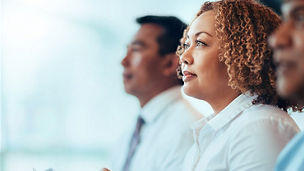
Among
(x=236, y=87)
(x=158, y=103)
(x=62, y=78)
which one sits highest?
(x=236, y=87)

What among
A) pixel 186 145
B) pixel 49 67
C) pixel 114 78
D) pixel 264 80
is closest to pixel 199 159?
pixel 264 80

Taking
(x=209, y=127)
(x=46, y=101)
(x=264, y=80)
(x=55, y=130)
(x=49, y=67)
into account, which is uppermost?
(x=264, y=80)

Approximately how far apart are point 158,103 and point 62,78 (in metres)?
1.41

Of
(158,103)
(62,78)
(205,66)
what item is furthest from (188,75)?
(62,78)

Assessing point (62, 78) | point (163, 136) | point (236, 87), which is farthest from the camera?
point (62, 78)

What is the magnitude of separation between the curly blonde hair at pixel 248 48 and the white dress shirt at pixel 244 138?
44mm

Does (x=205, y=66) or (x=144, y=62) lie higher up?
(x=205, y=66)

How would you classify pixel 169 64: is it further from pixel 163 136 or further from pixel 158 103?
pixel 163 136

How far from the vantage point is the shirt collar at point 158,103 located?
6.18 ft

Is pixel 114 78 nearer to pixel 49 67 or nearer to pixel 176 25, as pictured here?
pixel 49 67

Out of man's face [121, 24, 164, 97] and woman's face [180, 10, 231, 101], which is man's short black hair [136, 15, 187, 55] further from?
woman's face [180, 10, 231, 101]

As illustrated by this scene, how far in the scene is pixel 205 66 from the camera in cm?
115

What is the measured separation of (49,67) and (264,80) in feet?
7.45

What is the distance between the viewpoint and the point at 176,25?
6.42 feet
